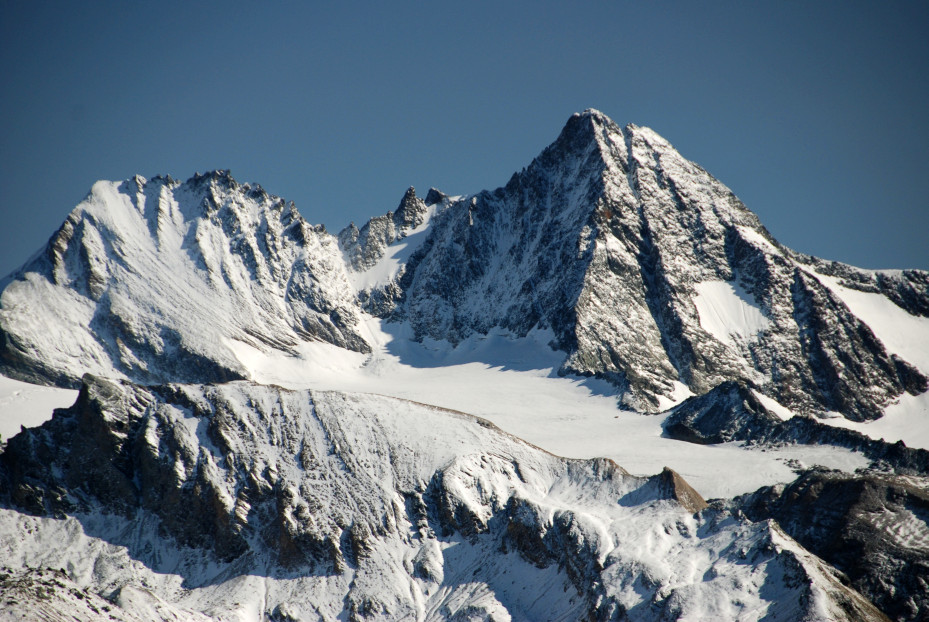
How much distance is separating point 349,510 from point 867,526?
53.6m

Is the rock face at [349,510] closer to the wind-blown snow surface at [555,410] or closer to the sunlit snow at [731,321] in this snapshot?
the wind-blown snow surface at [555,410]

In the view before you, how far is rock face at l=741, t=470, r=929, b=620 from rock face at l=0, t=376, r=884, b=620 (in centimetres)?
865

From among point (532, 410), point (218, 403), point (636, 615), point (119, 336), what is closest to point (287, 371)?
point (119, 336)

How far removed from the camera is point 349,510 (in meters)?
101

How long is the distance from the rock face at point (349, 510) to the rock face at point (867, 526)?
8.65 meters

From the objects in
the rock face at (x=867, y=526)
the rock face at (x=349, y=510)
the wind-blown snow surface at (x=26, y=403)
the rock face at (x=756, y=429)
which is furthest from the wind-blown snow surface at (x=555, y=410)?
the wind-blown snow surface at (x=26, y=403)

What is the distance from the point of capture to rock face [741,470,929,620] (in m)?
81.8

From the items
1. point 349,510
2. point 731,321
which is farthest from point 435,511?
point 731,321

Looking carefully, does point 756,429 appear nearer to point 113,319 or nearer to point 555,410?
point 555,410

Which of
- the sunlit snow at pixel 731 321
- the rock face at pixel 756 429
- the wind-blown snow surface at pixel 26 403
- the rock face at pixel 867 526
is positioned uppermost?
the sunlit snow at pixel 731 321


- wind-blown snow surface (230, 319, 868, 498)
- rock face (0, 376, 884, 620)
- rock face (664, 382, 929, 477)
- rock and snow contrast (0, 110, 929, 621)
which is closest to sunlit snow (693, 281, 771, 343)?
wind-blown snow surface (230, 319, 868, 498)

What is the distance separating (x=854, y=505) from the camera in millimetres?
92562

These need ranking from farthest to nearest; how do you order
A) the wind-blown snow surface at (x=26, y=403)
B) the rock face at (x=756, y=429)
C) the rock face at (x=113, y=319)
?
Result: the rock face at (x=113, y=319) < the wind-blown snow surface at (x=26, y=403) < the rock face at (x=756, y=429)

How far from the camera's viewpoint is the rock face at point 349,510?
88.4 metres
